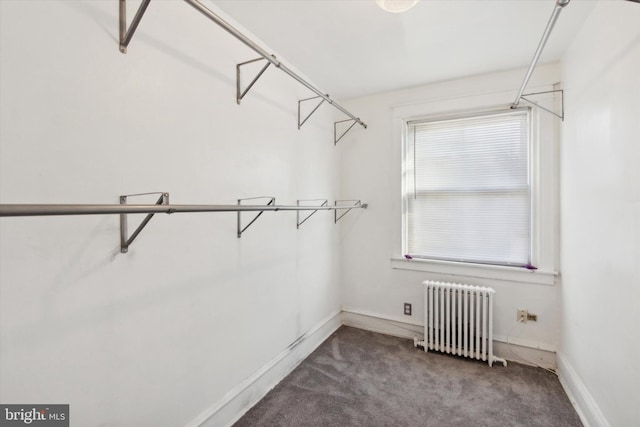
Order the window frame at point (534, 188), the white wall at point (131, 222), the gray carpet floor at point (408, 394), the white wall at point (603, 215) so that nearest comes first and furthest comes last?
the white wall at point (131, 222) < the white wall at point (603, 215) < the gray carpet floor at point (408, 394) < the window frame at point (534, 188)

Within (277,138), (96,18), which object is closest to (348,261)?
(277,138)

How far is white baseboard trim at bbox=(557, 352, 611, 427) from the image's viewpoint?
1.57 m

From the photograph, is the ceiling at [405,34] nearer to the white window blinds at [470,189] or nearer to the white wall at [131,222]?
the white wall at [131,222]

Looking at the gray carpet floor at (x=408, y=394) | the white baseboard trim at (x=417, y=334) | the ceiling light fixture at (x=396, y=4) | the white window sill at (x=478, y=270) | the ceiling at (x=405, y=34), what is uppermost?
the ceiling at (x=405, y=34)

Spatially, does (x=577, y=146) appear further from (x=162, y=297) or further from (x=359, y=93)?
(x=162, y=297)

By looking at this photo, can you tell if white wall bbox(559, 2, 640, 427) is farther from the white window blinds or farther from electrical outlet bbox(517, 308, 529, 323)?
the white window blinds

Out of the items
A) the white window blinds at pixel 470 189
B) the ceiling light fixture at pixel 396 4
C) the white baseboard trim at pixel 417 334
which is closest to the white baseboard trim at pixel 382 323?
the white baseboard trim at pixel 417 334

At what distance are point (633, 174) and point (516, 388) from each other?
63.8 inches

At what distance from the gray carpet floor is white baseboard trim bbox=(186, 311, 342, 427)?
0.16ft

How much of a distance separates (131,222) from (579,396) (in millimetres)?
2740

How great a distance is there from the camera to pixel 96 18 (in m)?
1.08

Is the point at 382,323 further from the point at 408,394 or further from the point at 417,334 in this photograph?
the point at 408,394

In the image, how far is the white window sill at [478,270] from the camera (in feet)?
7.64

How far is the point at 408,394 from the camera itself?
1.97 meters
